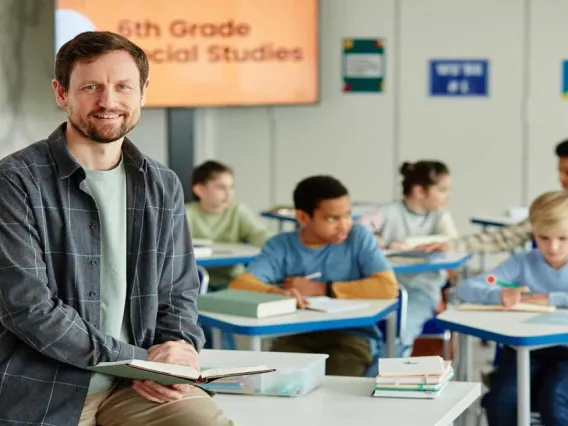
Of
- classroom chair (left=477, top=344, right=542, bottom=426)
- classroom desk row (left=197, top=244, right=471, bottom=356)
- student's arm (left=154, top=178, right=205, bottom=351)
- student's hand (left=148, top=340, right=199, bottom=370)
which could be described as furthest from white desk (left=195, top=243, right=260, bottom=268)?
student's hand (left=148, top=340, right=199, bottom=370)

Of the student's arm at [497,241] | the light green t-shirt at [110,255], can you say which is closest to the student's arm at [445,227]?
the student's arm at [497,241]

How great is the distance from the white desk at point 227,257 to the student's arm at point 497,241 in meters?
1.01

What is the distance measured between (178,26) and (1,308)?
560 centimetres

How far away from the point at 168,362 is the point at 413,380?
2.07 ft

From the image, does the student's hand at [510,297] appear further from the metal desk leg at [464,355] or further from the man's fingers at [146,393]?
the man's fingers at [146,393]

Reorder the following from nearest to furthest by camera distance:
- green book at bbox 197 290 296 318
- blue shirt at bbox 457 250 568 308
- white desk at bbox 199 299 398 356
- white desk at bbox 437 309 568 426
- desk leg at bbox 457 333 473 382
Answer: white desk at bbox 437 309 568 426, white desk at bbox 199 299 398 356, green book at bbox 197 290 296 318, blue shirt at bbox 457 250 568 308, desk leg at bbox 457 333 473 382

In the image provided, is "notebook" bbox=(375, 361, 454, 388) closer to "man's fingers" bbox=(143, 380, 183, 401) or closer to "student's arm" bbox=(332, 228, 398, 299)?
"man's fingers" bbox=(143, 380, 183, 401)

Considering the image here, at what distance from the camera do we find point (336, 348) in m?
4.39

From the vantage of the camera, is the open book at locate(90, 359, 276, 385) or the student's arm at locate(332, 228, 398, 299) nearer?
the open book at locate(90, 359, 276, 385)

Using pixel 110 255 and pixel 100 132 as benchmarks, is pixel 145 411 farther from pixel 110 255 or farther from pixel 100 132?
pixel 100 132

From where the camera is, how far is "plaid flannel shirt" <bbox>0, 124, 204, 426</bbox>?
2.43 meters

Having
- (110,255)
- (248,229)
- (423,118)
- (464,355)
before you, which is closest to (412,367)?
(110,255)

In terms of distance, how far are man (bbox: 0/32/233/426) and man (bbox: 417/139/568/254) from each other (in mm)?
2948

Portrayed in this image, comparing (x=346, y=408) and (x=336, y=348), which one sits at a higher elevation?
(x=346, y=408)
